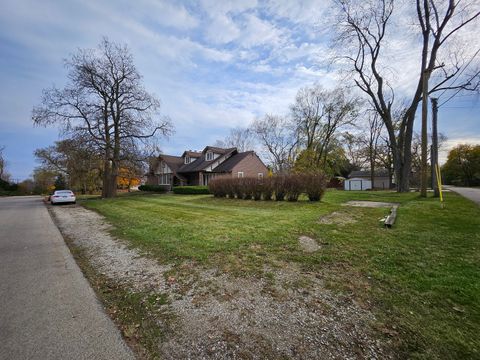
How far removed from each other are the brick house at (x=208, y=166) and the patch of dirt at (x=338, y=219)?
20188mm

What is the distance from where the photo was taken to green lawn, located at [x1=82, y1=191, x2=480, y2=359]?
2.38 m

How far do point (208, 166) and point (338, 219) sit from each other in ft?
83.7

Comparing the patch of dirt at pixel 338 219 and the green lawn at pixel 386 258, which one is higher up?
the patch of dirt at pixel 338 219

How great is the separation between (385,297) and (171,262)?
341cm

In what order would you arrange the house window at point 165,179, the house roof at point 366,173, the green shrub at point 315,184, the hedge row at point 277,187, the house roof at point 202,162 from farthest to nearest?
the house roof at point 366,173, the house window at point 165,179, the house roof at point 202,162, the hedge row at point 277,187, the green shrub at point 315,184

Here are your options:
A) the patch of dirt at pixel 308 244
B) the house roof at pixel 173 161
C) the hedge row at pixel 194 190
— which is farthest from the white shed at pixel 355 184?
the patch of dirt at pixel 308 244

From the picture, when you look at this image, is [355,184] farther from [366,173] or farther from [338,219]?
[338,219]

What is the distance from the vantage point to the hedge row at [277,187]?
12766mm

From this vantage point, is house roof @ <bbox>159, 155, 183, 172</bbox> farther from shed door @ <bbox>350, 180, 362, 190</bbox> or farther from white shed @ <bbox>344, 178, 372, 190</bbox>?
shed door @ <bbox>350, 180, 362, 190</bbox>

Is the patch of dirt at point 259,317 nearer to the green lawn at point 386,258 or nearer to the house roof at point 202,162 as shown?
the green lawn at point 386,258

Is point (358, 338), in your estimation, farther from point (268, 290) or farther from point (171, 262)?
point (171, 262)

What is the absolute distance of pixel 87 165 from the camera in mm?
24672

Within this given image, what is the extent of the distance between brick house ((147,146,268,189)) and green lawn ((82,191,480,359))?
22258 millimetres

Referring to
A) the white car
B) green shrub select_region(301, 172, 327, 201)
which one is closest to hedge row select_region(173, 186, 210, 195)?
the white car
